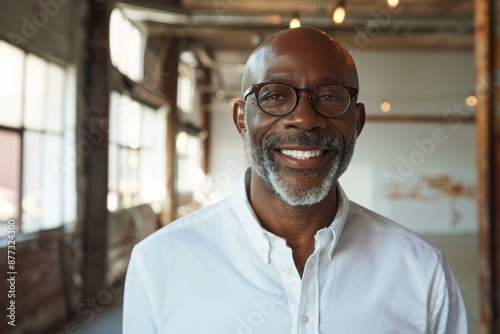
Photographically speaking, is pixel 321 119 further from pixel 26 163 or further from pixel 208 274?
pixel 26 163

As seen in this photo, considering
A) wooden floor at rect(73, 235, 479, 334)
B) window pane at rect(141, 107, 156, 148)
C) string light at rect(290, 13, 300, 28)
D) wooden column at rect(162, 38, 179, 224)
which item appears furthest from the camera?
wooden column at rect(162, 38, 179, 224)

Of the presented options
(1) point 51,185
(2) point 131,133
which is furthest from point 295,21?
(2) point 131,133

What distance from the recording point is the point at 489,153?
4.16m

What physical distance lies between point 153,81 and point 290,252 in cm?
921

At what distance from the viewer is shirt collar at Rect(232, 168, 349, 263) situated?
1439 millimetres

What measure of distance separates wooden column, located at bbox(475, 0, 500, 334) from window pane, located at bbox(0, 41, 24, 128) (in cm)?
387

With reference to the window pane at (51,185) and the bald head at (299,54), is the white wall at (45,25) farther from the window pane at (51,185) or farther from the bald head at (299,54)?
the bald head at (299,54)

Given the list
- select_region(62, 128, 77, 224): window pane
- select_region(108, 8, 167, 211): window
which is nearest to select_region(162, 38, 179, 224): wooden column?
select_region(108, 8, 167, 211): window

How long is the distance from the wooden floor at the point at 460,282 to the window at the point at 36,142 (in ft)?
3.92

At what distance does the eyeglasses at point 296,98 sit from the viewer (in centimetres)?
142

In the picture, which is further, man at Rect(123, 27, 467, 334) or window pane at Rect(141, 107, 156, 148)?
window pane at Rect(141, 107, 156, 148)

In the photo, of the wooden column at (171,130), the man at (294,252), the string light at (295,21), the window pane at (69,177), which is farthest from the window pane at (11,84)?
the wooden column at (171,130)

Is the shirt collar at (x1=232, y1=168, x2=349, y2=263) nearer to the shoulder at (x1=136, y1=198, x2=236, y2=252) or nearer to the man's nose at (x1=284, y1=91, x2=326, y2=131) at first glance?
the shoulder at (x1=136, y1=198, x2=236, y2=252)

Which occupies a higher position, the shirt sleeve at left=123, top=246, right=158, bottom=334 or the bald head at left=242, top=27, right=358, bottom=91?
the bald head at left=242, top=27, right=358, bottom=91
